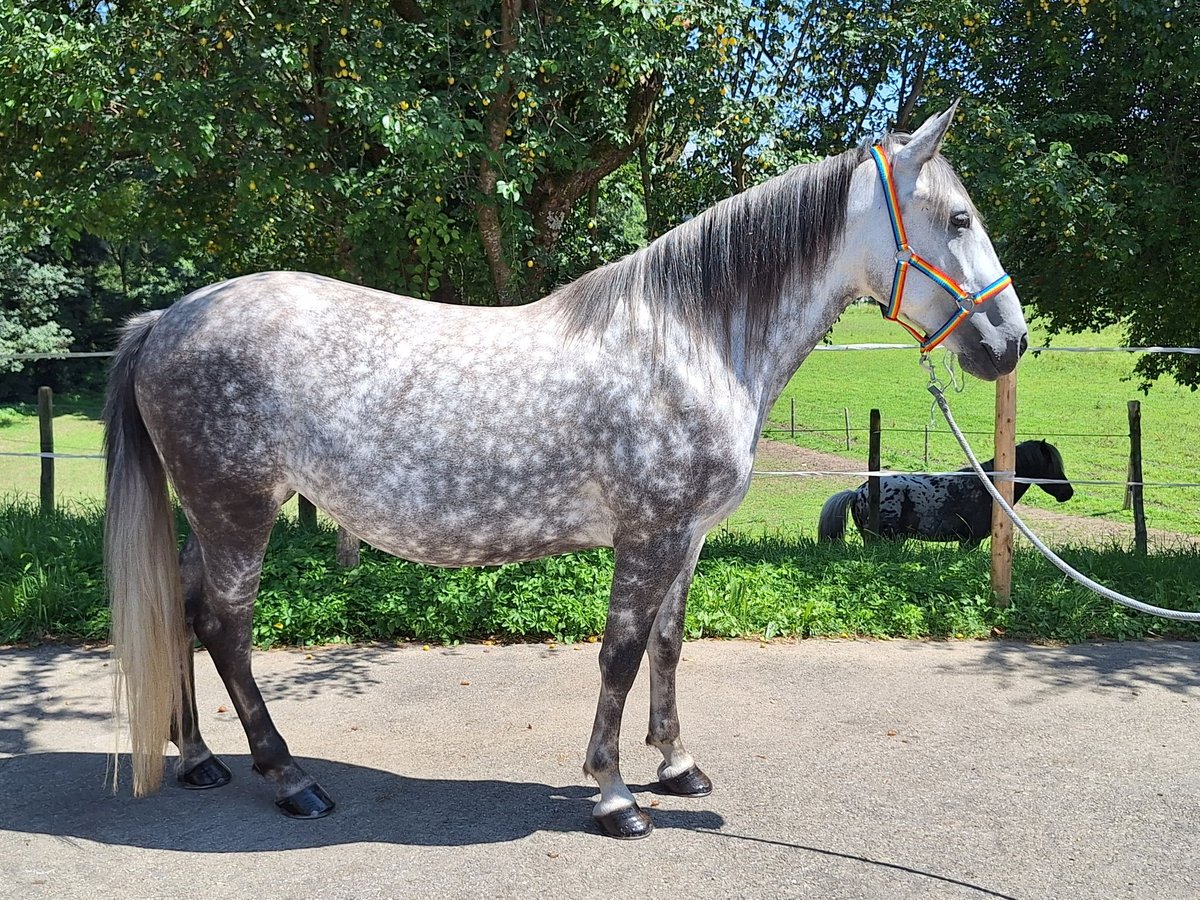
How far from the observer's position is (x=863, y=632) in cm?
550

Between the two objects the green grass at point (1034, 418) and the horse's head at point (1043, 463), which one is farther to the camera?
the green grass at point (1034, 418)

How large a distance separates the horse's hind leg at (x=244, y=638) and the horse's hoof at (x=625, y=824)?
998 millimetres

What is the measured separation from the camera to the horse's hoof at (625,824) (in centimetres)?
311

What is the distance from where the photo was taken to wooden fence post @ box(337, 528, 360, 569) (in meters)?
5.92

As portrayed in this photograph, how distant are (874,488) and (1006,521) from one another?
80.6 inches

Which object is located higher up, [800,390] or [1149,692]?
[800,390]

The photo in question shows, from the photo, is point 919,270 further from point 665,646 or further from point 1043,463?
point 1043,463

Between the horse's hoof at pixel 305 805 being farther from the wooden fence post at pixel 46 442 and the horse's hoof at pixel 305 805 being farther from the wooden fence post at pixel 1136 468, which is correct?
the wooden fence post at pixel 1136 468

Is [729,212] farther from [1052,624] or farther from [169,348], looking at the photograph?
Answer: [1052,624]

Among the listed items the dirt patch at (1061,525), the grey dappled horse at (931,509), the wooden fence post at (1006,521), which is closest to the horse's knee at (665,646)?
the wooden fence post at (1006,521)

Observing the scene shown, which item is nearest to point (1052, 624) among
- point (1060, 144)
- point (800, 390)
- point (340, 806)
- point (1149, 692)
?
point (1149, 692)

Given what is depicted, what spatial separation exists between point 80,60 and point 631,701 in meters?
4.73

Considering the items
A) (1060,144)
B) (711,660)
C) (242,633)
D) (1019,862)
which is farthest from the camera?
(1060,144)

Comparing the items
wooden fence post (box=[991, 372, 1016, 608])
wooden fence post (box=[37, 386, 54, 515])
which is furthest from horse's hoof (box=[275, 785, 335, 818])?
wooden fence post (box=[37, 386, 54, 515])
